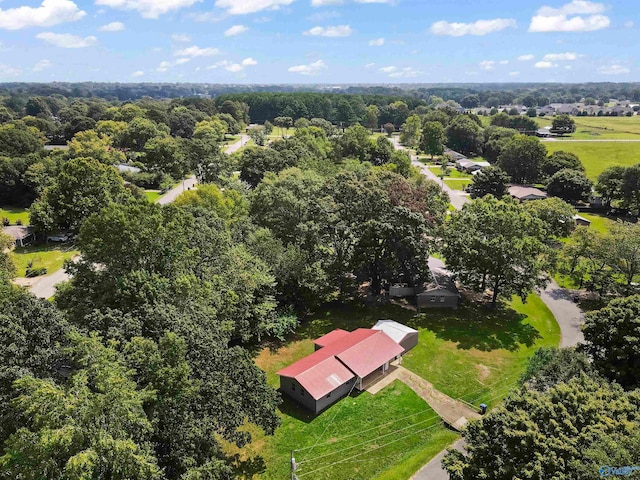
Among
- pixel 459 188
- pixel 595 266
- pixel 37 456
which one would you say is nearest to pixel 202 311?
pixel 37 456

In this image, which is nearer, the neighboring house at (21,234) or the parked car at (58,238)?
the neighboring house at (21,234)

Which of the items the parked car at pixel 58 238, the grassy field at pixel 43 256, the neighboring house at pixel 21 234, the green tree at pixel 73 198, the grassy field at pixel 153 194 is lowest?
the grassy field at pixel 43 256

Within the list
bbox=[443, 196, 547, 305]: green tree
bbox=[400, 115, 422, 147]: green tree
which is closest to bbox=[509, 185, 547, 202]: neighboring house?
bbox=[443, 196, 547, 305]: green tree

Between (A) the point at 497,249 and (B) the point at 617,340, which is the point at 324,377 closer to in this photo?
(B) the point at 617,340

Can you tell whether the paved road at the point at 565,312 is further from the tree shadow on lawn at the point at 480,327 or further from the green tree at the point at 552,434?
the green tree at the point at 552,434

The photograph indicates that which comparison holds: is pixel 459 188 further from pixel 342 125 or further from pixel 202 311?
pixel 342 125

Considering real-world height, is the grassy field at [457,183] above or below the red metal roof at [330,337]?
above

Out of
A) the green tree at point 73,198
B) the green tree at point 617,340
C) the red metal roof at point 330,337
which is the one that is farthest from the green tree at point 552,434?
the green tree at point 73,198
